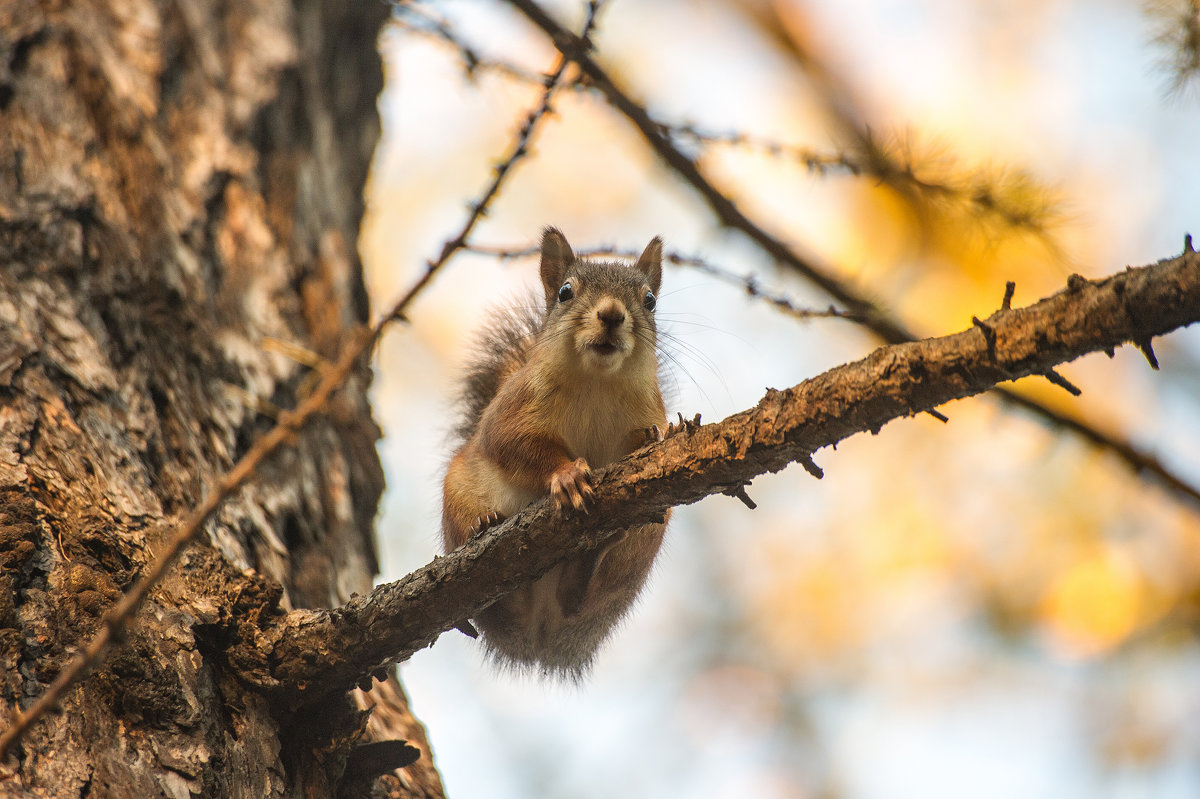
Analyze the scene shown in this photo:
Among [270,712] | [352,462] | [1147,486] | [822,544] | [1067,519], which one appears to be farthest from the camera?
[822,544]

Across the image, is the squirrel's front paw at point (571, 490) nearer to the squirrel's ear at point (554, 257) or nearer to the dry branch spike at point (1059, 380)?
the dry branch spike at point (1059, 380)

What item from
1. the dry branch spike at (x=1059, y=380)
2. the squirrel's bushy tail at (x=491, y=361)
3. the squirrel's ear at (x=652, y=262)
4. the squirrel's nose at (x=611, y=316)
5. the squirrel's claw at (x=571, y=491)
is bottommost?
the dry branch spike at (x=1059, y=380)

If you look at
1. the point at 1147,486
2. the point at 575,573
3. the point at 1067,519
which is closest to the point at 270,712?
the point at 575,573

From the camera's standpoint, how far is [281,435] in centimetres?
116

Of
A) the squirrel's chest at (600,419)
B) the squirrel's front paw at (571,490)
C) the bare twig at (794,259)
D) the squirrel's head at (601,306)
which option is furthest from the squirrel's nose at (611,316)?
the squirrel's front paw at (571,490)

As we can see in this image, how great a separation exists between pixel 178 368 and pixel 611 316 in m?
1.12

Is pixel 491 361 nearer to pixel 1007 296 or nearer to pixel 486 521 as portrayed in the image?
pixel 486 521

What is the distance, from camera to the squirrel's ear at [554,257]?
10.8ft

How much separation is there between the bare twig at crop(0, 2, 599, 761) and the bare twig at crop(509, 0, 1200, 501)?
3.24 ft

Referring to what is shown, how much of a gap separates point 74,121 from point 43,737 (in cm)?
180

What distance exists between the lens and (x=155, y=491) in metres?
2.14

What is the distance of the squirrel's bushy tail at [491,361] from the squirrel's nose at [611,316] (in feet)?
2.22

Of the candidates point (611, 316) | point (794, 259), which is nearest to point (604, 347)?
point (611, 316)

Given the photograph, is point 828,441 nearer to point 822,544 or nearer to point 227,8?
point 227,8
